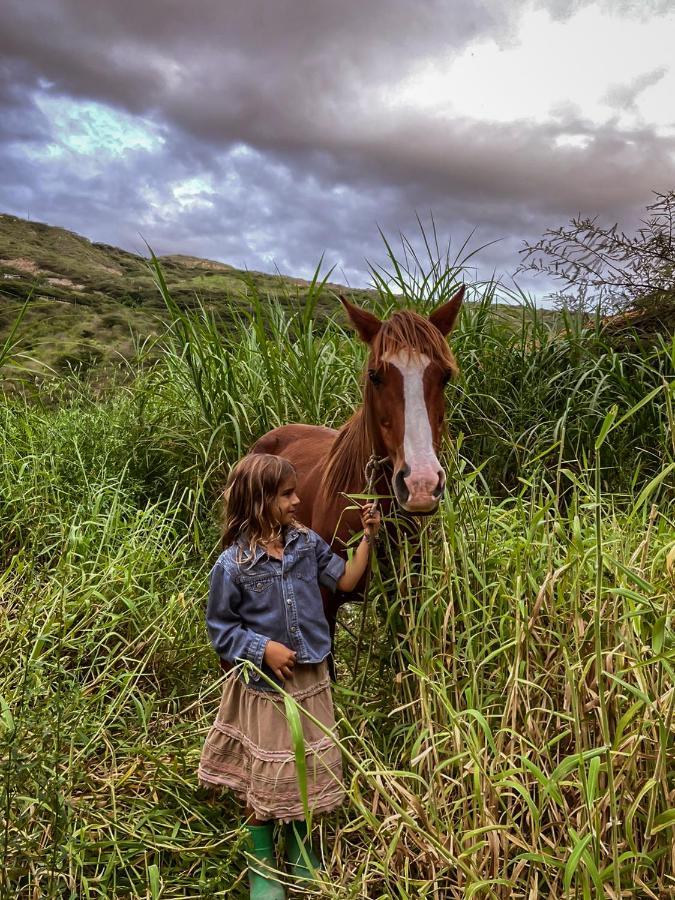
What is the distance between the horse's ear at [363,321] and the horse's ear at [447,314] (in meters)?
0.18

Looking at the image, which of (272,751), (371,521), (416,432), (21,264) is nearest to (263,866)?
(272,751)

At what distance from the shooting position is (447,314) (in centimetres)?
208

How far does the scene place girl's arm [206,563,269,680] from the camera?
1.75 metres

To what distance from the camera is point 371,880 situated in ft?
5.28

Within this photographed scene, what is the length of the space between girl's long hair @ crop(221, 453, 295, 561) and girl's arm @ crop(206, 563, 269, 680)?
0.12 metres

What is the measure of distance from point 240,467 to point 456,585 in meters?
0.78

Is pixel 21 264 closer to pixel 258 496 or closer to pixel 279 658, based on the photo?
pixel 258 496

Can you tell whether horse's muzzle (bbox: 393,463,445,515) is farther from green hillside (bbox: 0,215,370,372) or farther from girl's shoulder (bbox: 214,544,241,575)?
green hillside (bbox: 0,215,370,372)

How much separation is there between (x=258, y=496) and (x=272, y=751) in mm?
714

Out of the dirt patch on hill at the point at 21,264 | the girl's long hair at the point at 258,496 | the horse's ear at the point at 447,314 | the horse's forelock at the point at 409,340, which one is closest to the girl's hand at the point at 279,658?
the girl's long hair at the point at 258,496

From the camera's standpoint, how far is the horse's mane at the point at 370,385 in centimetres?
183

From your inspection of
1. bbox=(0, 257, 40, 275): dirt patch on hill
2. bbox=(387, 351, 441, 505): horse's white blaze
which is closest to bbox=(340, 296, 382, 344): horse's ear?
bbox=(387, 351, 441, 505): horse's white blaze

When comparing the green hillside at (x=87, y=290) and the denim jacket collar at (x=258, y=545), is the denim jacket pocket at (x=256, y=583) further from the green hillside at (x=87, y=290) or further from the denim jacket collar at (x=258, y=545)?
the green hillside at (x=87, y=290)

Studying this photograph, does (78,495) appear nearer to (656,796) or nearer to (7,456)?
(7,456)
